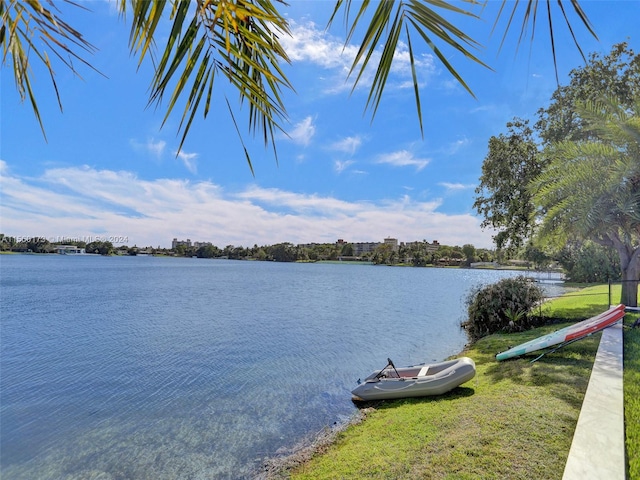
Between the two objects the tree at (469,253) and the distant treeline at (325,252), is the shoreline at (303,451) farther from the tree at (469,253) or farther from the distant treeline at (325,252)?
the tree at (469,253)

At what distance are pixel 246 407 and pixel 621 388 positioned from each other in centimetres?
784

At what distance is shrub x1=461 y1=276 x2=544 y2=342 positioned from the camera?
13.3m

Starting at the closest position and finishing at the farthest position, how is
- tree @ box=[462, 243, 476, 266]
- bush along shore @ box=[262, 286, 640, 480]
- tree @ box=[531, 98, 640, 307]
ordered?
bush along shore @ box=[262, 286, 640, 480] → tree @ box=[531, 98, 640, 307] → tree @ box=[462, 243, 476, 266]

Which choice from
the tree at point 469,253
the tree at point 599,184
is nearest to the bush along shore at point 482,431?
the tree at point 599,184

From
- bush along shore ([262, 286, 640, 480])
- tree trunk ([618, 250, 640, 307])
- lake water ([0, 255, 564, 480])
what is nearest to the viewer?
Answer: bush along shore ([262, 286, 640, 480])

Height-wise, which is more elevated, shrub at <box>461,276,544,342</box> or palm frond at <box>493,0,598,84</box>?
palm frond at <box>493,0,598,84</box>

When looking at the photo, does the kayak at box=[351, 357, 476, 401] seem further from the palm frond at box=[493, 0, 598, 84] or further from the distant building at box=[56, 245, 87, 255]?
the distant building at box=[56, 245, 87, 255]

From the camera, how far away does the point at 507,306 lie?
1361 centimetres

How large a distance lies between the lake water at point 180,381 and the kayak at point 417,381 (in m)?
0.72

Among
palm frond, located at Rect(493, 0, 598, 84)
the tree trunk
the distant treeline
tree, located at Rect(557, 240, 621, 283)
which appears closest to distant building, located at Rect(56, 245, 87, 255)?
the distant treeline

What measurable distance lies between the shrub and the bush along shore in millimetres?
4810

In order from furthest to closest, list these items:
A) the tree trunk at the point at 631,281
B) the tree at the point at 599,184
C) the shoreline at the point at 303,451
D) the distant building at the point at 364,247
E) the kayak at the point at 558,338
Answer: the distant building at the point at 364,247
the tree trunk at the point at 631,281
the tree at the point at 599,184
the kayak at the point at 558,338
the shoreline at the point at 303,451

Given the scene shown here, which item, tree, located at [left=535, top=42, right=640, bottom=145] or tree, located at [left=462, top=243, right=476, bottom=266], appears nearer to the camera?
tree, located at [left=535, top=42, right=640, bottom=145]

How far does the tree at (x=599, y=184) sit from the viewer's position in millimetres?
11109
